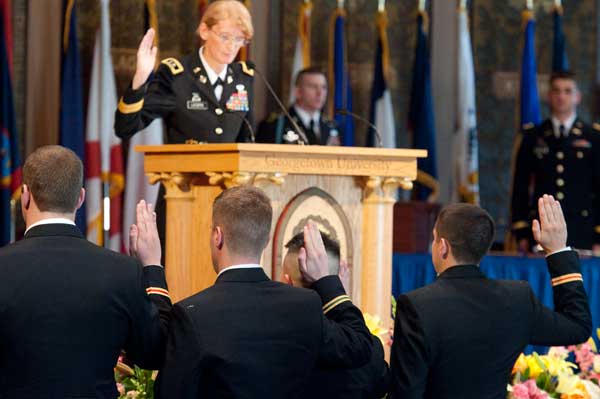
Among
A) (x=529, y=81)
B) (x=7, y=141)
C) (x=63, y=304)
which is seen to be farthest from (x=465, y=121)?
(x=63, y=304)

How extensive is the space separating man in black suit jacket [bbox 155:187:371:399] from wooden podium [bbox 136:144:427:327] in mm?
1354

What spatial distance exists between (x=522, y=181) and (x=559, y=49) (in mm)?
1970

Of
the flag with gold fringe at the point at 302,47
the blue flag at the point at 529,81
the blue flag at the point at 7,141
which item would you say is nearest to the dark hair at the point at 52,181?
the blue flag at the point at 7,141

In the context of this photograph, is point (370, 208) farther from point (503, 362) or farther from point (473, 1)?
point (473, 1)

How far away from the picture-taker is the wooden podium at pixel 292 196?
15.6 ft

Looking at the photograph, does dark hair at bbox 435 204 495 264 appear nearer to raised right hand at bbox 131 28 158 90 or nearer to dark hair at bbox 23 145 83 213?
dark hair at bbox 23 145 83 213

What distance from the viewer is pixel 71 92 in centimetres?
846

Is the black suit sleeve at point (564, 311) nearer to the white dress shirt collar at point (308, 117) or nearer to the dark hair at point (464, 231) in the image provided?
the dark hair at point (464, 231)

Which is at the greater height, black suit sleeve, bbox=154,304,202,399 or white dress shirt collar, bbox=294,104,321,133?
white dress shirt collar, bbox=294,104,321,133

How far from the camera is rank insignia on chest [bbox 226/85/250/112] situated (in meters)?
5.45

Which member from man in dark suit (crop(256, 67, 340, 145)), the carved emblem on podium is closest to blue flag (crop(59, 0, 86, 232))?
man in dark suit (crop(256, 67, 340, 145))

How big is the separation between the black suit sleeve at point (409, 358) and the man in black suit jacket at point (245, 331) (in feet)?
0.44

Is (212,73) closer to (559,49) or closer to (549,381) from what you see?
(549,381)

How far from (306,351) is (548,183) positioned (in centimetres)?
542
